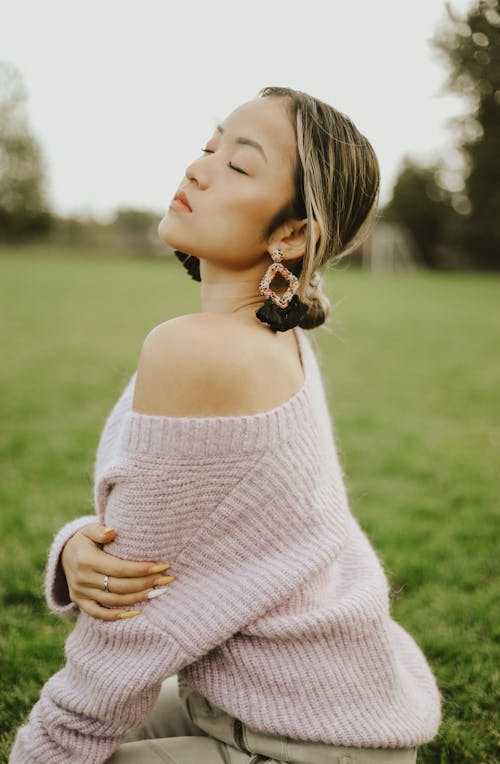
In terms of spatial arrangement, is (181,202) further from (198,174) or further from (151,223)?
(151,223)

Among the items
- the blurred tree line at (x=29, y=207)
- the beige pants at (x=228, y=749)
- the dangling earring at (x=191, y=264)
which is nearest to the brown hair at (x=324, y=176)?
the dangling earring at (x=191, y=264)

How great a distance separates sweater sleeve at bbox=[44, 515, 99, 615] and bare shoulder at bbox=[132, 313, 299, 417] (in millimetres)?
472

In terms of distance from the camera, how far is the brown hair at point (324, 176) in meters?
1.81

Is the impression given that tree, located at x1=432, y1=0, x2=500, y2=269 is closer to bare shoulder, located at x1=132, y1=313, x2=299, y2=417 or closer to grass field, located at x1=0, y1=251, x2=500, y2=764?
grass field, located at x1=0, y1=251, x2=500, y2=764

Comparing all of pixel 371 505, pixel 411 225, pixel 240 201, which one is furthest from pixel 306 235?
pixel 411 225

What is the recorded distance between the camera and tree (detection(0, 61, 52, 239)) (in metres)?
47.5

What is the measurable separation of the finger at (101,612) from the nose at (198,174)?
1065 mm

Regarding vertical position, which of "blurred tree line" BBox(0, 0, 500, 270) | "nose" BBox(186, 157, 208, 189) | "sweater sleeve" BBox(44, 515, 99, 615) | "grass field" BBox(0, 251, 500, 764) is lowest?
"blurred tree line" BBox(0, 0, 500, 270)

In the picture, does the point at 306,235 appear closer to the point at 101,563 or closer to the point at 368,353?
the point at 101,563

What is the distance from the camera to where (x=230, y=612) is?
63.4 inches

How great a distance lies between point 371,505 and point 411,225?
47314mm

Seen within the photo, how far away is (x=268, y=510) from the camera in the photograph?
5.41 ft

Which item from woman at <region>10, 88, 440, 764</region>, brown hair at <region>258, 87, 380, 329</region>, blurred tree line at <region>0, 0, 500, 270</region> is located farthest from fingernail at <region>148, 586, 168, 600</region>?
Answer: blurred tree line at <region>0, 0, 500, 270</region>

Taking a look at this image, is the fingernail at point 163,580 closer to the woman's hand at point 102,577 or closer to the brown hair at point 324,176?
the woman's hand at point 102,577
